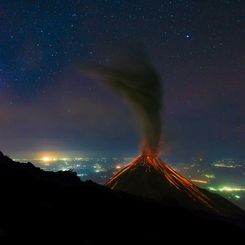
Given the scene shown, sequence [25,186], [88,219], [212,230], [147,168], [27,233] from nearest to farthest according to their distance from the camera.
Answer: [27,233]
[88,219]
[25,186]
[212,230]
[147,168]

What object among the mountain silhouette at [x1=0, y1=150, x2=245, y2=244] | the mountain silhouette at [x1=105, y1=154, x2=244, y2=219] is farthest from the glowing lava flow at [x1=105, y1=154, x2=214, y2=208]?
the mountain silhouette at [x1=0, y1=150, x2=245, y2=244]

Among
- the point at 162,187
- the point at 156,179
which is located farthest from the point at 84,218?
the point at 156,179

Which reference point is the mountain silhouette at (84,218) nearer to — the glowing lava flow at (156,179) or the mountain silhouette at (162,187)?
the mountain silhouette at (162,187)

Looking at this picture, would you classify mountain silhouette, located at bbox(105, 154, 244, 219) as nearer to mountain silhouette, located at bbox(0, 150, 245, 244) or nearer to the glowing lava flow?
the glowing lava flow

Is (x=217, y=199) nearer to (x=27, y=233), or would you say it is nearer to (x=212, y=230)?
(x=212, y=230)

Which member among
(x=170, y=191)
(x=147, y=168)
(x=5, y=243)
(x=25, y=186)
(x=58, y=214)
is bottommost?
(x=5, y=243)

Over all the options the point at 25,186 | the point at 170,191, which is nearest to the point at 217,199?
the point at 170,191

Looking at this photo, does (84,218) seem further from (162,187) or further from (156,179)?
(156,179)

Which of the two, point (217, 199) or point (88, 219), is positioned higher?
point (217, 199)
